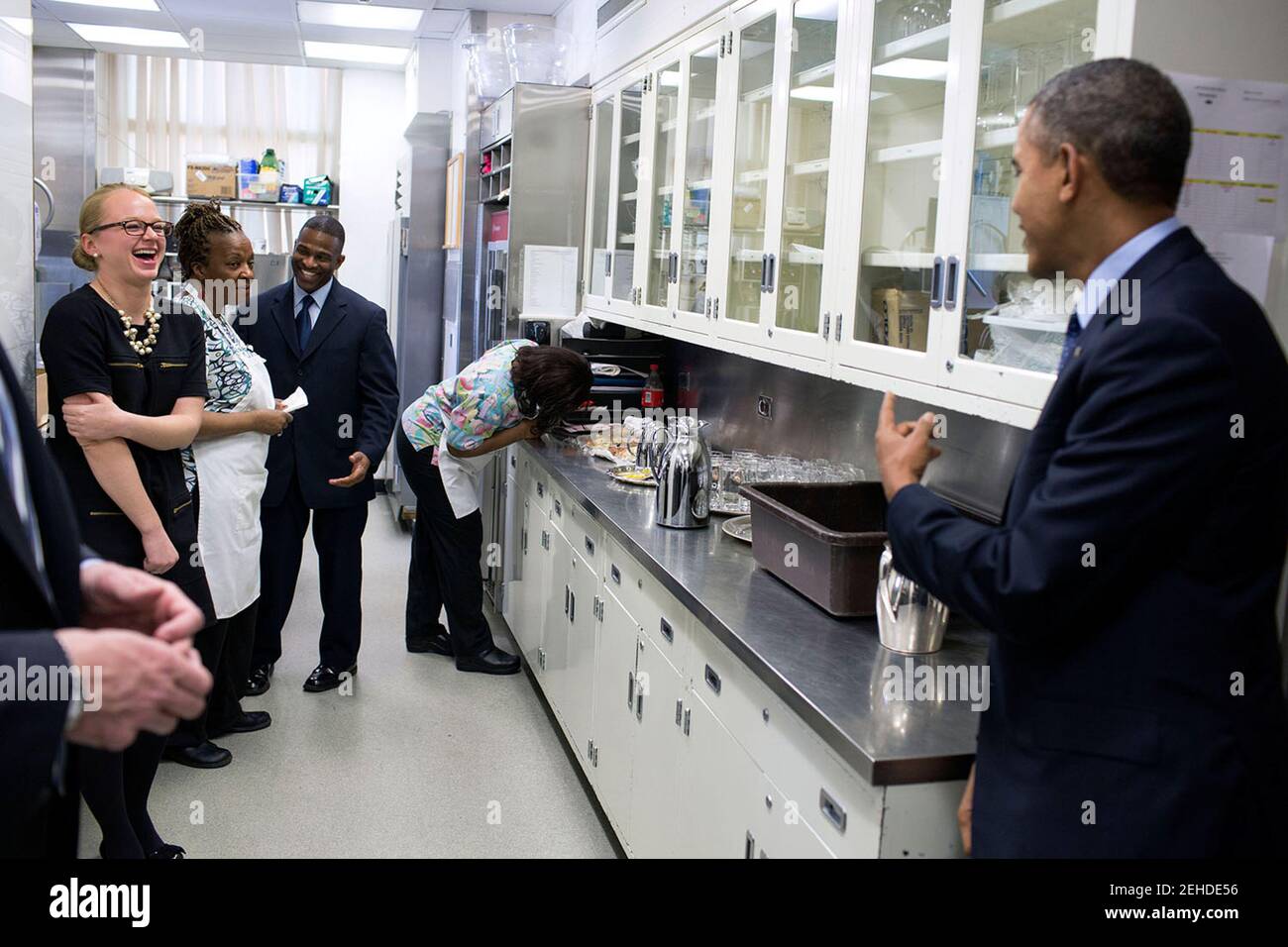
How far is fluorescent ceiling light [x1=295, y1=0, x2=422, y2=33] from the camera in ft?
19.2

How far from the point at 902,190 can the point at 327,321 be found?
2243 millimetres

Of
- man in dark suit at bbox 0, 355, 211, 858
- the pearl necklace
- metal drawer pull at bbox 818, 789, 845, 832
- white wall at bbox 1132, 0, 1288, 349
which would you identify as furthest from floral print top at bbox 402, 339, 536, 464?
man in dark suit at bbox 0, 355, 211, 858

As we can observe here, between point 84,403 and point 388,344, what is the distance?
1.60 m

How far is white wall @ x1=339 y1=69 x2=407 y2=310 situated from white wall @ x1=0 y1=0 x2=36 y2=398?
492 cm

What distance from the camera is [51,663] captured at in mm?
908

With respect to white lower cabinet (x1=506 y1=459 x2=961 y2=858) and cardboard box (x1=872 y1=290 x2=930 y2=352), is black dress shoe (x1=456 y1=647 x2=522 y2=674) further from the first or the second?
cardboard box (x1=872 y1=290 x2=930 y2=352)

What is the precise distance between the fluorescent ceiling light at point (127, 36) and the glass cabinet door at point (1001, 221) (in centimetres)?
609

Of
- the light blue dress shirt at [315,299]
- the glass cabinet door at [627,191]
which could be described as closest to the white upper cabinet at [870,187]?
the glass cabinet door at [627,191]

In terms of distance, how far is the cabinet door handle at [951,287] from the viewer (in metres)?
2.07

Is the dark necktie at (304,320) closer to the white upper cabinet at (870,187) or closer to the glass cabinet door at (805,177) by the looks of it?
the white upper cabinet at (870,187)

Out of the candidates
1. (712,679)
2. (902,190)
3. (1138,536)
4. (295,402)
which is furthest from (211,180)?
(1138,536)

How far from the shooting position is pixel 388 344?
3965 mm
